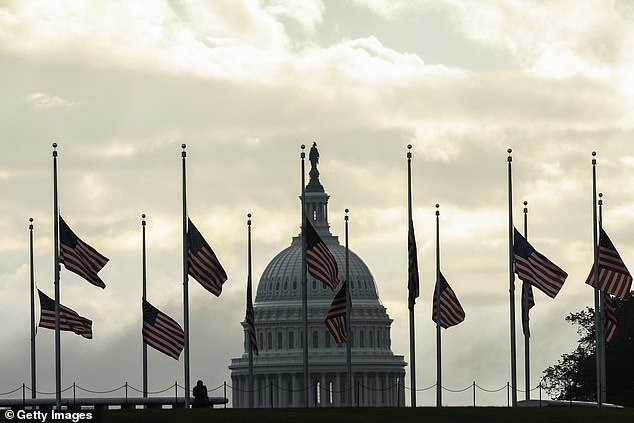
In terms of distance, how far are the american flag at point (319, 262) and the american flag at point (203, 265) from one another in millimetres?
4914

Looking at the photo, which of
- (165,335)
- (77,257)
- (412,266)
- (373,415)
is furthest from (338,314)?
(373,415)

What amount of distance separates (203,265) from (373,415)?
18130 millimetres

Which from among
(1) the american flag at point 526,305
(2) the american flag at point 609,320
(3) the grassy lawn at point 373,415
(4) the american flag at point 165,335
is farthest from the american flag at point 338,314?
(3) the grassy lawn at point 373,415

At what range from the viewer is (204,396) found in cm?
11744

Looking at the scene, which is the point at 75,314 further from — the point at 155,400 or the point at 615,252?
the point at 615,252

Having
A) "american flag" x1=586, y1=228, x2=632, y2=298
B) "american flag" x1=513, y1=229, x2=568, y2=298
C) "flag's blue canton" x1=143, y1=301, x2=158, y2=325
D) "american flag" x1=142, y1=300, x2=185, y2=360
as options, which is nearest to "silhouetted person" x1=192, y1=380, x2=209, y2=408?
"american flag" x1=142, y1=300, x2=185, y2=360

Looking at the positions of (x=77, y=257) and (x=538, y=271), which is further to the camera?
(x=538, y=271)

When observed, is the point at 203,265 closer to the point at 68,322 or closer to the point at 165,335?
the point at 165,335

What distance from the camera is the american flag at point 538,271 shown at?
11888 centimetres

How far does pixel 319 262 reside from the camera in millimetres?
120750

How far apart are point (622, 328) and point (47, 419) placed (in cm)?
8597

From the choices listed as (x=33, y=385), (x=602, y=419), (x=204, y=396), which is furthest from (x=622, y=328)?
(x=602, y=419)

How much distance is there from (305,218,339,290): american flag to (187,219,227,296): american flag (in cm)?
491

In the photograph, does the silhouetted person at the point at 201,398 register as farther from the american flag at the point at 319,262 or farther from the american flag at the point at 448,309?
the american flag at the point at 448,309
